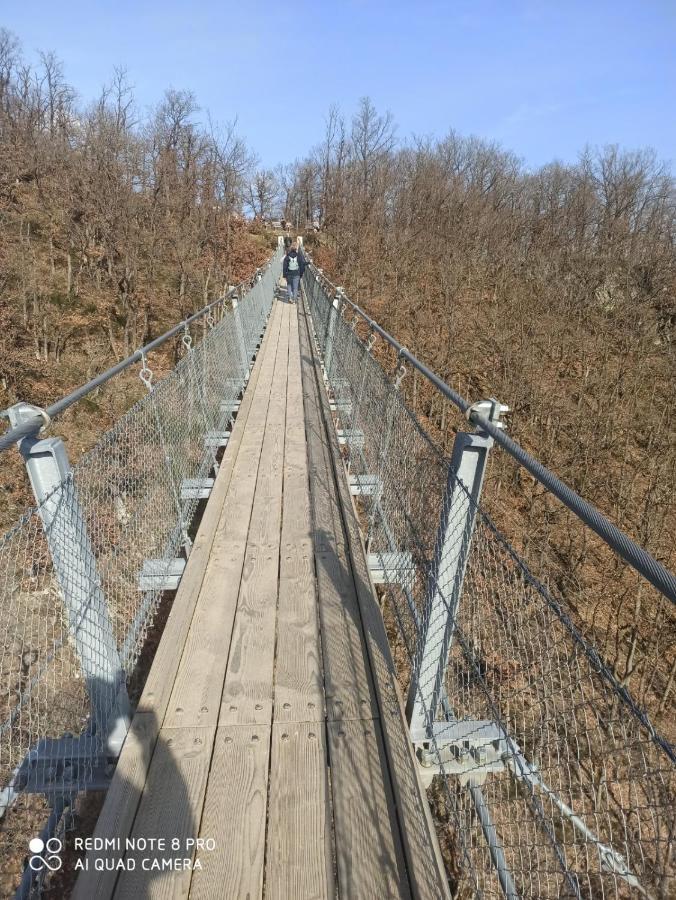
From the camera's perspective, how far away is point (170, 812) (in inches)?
76.4

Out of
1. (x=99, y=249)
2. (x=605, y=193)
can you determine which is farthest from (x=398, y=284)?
(x=605, y=193)

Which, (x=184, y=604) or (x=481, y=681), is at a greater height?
(x=481, y=681)

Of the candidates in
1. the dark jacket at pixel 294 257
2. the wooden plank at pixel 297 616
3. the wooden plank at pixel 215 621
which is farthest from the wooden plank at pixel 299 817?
the dark jacket at pixel 294 257

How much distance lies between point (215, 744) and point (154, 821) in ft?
1.18

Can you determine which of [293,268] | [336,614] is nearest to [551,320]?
[293,268]

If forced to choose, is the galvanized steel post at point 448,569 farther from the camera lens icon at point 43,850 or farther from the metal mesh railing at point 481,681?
the camera lens icon at point 43,850

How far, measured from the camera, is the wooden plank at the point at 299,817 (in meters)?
1.77

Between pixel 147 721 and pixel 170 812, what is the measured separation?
17.1 inches

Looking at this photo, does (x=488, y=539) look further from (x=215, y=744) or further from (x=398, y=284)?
(x=398, y=284)

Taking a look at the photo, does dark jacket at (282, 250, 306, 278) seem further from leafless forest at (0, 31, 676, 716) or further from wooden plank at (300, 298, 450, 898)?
wooden plank at (300, 298, 450, 898)

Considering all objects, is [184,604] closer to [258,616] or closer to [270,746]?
[258,616]

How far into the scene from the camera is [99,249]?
1806cm

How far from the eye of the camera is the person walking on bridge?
13.5 meters

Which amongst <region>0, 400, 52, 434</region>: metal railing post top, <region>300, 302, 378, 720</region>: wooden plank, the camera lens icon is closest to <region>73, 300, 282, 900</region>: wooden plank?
the camera lens icon
